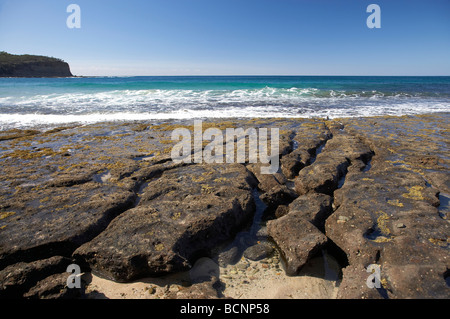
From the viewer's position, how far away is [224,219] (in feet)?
16.7

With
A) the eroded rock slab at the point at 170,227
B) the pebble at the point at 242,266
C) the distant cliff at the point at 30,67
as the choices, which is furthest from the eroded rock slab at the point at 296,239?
the distant cliff at the point at 30,67

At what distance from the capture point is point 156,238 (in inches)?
175

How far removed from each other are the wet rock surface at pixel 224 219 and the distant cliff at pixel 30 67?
127734 mm

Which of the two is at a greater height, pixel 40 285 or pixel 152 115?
pixel 152 115

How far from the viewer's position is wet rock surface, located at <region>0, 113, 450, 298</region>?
385 centimetres

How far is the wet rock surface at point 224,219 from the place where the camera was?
385 centimetres

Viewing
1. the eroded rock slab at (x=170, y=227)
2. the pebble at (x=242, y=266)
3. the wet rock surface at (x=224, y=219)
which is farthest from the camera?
Result: the pebble at (x=242, y=266)

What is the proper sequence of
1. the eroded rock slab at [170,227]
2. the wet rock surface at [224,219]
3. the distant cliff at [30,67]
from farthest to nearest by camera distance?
the distant cliff at [30,67] < the eroded rock slab at [170,227] < the wet rock surface at [224,219]

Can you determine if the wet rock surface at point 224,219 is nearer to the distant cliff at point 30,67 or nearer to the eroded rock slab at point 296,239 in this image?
the eroded rock slab at point 296,239

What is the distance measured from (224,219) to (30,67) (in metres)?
139

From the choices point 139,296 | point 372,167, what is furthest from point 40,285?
point 372,167

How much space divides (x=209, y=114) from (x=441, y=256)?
17816 millimetres

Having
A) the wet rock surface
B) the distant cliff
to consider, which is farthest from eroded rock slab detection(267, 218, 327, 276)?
the distant cliff

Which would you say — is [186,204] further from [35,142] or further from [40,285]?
[35,142]
